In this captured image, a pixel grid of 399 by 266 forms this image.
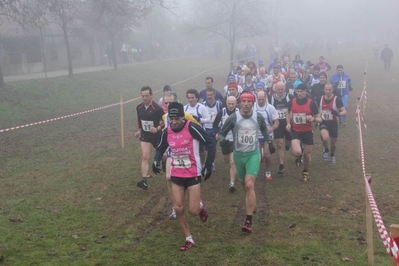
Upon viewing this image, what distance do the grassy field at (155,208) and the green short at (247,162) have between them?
909 mm

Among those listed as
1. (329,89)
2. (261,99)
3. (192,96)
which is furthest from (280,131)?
(192,96)

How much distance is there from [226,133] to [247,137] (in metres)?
0.38

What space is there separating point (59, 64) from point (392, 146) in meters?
26.9

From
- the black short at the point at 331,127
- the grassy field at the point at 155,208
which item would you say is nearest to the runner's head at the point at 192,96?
the grassy field at the point at 155,208

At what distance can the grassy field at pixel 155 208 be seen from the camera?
6.38 meters

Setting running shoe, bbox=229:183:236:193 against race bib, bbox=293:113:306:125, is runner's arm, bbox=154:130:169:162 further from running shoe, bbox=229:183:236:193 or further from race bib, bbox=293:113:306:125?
race bib, bbox=293:113:306:125

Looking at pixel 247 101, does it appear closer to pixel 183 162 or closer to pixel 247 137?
pixel 247 137

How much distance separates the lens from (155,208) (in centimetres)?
841

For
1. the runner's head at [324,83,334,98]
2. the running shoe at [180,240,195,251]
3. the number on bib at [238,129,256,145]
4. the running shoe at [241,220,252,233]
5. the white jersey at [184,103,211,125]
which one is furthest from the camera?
the runner's head at [324,83,334,98]

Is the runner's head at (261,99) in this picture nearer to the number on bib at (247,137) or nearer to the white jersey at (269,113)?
the white jersey at (269,113)

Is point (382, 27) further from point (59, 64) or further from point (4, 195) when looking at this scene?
point (4, 195)

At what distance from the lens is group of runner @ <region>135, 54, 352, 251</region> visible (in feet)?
21.5

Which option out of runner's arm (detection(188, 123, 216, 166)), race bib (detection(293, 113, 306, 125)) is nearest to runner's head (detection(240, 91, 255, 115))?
runner's arm (detection(188, 123, 216, 166))

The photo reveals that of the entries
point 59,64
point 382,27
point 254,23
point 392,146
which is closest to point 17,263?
point 392,146
